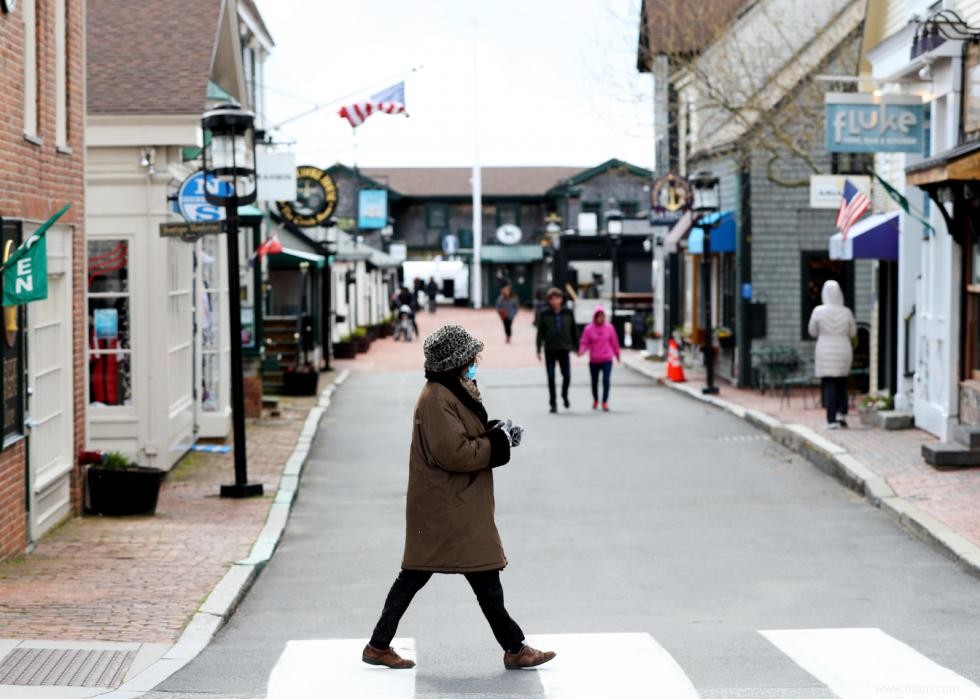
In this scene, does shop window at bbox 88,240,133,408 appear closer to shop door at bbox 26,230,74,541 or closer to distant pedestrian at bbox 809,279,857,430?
shop door at bbox 26,230,74,541

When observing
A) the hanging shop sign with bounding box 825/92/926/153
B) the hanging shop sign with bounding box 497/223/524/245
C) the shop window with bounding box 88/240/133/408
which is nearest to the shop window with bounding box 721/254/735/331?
the hanging shop sign with bounding box 825/92/926/153

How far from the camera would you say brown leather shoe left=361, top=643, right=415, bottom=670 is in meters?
7.82

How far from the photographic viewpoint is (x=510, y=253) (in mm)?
88312

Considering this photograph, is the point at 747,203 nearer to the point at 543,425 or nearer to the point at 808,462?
the point at 543,425

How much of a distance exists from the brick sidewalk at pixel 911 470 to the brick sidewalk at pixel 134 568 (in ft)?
18.1

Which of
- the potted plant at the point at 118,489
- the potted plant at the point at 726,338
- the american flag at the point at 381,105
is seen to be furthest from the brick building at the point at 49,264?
the american flag at the point at 381,105

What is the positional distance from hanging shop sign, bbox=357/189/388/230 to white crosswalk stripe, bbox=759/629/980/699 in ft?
152

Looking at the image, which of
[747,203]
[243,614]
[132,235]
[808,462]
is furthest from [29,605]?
[747,203]

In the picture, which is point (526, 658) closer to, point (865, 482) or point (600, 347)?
point (865, 482)

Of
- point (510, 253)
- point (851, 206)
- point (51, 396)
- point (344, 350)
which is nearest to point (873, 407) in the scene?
point (851, 206)

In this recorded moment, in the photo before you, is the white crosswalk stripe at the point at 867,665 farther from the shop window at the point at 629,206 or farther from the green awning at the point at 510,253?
the green awning at the point at 510,253

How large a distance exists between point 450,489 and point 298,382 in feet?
67.2

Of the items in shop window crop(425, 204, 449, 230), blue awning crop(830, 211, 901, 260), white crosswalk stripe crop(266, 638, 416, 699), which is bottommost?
white crosswalk stripe crop(266, 638, 416, 699)

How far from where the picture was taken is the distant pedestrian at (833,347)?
755 inches
